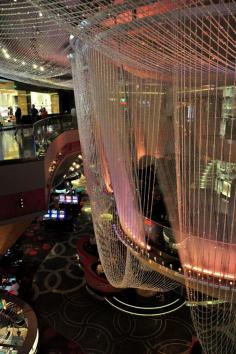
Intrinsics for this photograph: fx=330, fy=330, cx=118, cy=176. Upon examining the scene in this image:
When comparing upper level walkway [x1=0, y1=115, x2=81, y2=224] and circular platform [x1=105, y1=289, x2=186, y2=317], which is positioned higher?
upper level walkway [x1=0, y1=115, x2=81, y2=224]

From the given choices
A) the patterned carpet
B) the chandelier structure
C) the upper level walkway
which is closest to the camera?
the chandelier structure

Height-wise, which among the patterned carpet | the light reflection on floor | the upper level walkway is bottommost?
the patterned carpet

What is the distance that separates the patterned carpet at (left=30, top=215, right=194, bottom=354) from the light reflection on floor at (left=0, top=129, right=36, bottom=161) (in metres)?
3.79

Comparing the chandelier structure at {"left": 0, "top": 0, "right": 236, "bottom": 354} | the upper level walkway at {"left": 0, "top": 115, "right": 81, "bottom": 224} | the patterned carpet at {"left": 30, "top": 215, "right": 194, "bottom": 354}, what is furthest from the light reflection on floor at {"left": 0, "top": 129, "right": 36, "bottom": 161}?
the patterned carpet at {"left": 30, "top": 215, "right": 194, "bottom": 354}

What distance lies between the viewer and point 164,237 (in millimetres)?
5660

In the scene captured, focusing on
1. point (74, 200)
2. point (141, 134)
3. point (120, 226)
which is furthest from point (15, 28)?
point (74, 200)

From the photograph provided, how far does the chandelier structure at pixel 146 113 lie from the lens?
2857 millimetres

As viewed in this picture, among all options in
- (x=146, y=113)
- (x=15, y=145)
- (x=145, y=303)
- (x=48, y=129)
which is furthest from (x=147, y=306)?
(x=48, y=129)

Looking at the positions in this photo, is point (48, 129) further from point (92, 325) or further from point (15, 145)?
point (92, 325)

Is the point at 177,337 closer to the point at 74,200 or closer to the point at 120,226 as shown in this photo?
the point at 120,226

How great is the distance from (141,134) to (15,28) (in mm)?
2341

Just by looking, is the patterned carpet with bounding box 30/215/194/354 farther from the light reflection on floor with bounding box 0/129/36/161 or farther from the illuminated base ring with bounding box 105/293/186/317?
the light reflection on floor with bounding box 0/129/36/161

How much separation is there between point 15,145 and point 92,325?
15.6ft

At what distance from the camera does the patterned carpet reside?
6.91 m
